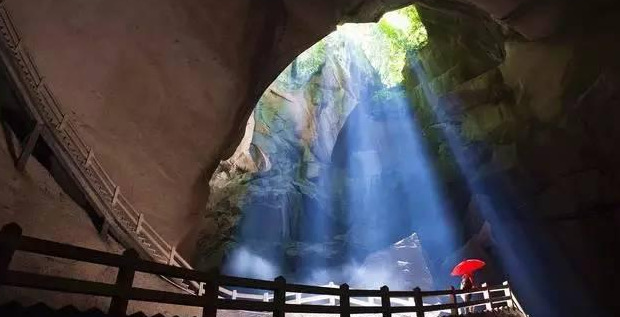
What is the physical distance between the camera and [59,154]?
8.36 m

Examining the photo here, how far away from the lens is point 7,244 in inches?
138

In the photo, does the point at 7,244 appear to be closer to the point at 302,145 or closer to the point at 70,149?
the point at 70,149

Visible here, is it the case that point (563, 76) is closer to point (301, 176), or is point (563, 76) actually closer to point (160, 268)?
point (160, 268)

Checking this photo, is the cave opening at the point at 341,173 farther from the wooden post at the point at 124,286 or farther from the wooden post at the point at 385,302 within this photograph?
the wooden post at the point at 124,286

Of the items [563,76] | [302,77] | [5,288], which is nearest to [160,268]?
[5,288]

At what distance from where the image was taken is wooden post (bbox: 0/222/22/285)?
11.4 feet

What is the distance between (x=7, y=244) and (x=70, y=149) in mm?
6275

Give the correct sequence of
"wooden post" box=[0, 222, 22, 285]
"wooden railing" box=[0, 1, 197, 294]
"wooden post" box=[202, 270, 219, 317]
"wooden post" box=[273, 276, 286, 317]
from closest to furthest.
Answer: "wooden post" box=[0, 222, 22, 285], "wooden post" box=[202, 270, 219, 317], "wooden post" box=[273, 276, 286, 317], "wooden railing" box=[0, 1, 197, 294]

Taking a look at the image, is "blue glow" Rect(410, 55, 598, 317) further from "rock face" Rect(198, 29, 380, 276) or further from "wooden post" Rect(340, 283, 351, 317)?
"wooden post" Rect(340, 283, 351, 317)

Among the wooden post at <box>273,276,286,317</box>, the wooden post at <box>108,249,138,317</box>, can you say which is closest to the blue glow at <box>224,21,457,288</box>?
the wooden post at <box>273,276,286,317</box>

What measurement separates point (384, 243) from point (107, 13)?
2904 cm

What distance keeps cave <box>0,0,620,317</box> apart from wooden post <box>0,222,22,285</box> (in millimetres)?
19

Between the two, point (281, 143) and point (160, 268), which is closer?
point (160, 268)

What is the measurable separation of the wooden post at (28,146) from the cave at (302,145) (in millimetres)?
40
